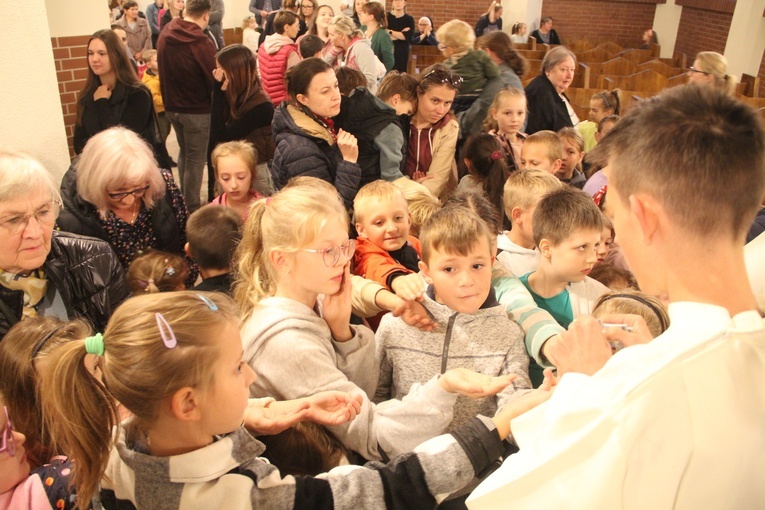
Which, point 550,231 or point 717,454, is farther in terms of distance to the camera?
point 550,231

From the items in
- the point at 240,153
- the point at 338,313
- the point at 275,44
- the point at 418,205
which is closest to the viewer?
the point at 338,313

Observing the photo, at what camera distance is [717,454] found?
1.06 m

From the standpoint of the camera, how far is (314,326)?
1872mm

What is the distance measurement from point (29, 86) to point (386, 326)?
2.48m

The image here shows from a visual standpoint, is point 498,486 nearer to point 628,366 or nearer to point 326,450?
point 628,366

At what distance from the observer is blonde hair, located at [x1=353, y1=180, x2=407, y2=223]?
2.80 meters

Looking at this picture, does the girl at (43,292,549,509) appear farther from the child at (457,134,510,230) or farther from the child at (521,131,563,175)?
the child at (521,131,563,175)

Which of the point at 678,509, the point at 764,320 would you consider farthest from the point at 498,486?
the point at 764,320

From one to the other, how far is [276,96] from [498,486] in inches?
192

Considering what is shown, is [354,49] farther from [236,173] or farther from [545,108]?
[236,173]

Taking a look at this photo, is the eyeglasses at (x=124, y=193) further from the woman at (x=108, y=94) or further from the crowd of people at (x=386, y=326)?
the woman at (x=108, y=94)

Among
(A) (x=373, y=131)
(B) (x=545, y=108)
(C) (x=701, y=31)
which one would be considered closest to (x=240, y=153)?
(A) (x=373, y=131)

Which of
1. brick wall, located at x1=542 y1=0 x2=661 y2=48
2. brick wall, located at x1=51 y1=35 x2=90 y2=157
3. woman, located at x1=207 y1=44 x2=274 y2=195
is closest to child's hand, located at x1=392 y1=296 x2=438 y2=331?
woman, located at x1=207 y1=44 x2=274 y2=195

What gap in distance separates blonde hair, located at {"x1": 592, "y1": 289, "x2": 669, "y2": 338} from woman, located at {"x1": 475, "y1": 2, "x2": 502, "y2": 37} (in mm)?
10110
